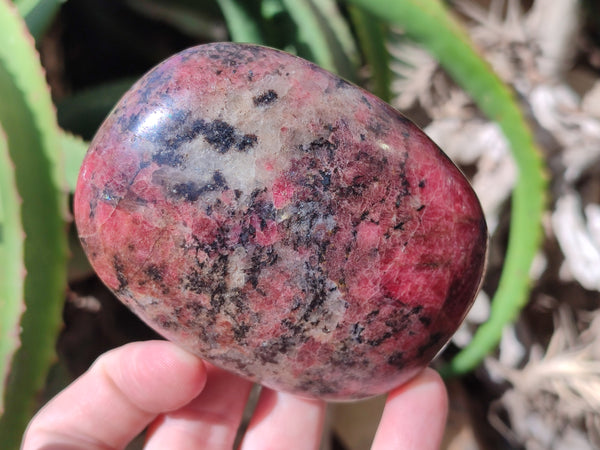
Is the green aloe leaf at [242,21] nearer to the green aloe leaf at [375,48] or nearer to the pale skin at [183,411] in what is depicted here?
the green aloe leaf at [375,48]

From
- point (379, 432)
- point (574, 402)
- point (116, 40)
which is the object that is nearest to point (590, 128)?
point (574, 402)

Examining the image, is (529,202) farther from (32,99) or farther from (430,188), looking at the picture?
(32,99)

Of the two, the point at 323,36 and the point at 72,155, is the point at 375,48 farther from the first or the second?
the point at 72,155

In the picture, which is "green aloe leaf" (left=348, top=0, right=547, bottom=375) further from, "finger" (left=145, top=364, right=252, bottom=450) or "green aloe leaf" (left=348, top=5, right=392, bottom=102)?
"finger" (left=145, top=364, right=252, bottom=450)

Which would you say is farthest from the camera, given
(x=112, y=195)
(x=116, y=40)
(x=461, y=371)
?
(x=116, y=40)

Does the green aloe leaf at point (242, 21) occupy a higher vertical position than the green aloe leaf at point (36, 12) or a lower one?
lower

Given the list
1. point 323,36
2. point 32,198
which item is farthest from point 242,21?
point 32,198

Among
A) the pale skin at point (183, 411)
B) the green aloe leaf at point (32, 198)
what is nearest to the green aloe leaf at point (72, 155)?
the green aloe leaf at point (32, 198)
